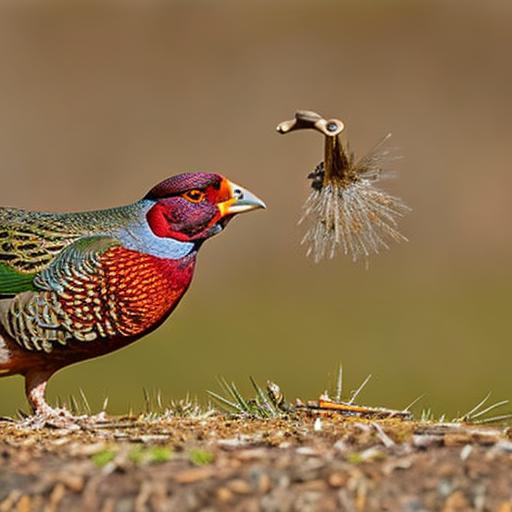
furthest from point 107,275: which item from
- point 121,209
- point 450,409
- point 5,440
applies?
point 450,409

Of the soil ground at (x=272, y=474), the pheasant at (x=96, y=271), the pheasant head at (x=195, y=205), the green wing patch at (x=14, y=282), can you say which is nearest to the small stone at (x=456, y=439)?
the soil ground at (x=272, y=474)

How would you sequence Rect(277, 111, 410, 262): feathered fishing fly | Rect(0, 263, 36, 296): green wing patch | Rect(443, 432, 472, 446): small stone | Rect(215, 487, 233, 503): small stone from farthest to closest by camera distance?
1. Rect(0, 263, 36, 296): green wing patch
2. Rect(277, 111, 410, 262): feathered fishing fly
3. Rect(443, 432, 472, 446): small stone
4. Rect(215, 487, 233, 503): small stone

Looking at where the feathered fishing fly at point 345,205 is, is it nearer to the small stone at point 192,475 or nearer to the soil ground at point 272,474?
the soil ground at point 272,474

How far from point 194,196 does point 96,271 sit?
Answer: 74cm

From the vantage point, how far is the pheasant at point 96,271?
7270 millimetres

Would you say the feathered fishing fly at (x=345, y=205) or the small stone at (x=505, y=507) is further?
the feathered fishing fly at (x=345, y=205)

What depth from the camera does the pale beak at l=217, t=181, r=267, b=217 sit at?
766 centimetres

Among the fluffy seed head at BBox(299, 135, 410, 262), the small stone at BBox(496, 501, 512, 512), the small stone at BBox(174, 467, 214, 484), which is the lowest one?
the small stone at BBox(496, 501, 512, 512)

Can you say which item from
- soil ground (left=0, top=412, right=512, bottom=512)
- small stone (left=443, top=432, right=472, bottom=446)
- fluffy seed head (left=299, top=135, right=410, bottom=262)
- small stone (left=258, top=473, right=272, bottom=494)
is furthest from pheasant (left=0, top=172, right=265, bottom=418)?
small stone (left=258, top=473, right=272, bottom=494)

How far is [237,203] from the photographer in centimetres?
769

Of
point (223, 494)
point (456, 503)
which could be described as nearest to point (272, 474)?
point (223, 494)

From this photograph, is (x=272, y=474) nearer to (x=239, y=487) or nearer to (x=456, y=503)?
(x=239, y=487)

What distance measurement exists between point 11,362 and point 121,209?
1068 millimetres

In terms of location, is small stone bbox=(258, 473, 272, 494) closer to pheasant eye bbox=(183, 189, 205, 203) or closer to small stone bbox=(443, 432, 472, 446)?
small stone bbox=(443, 432, 472, 446)
